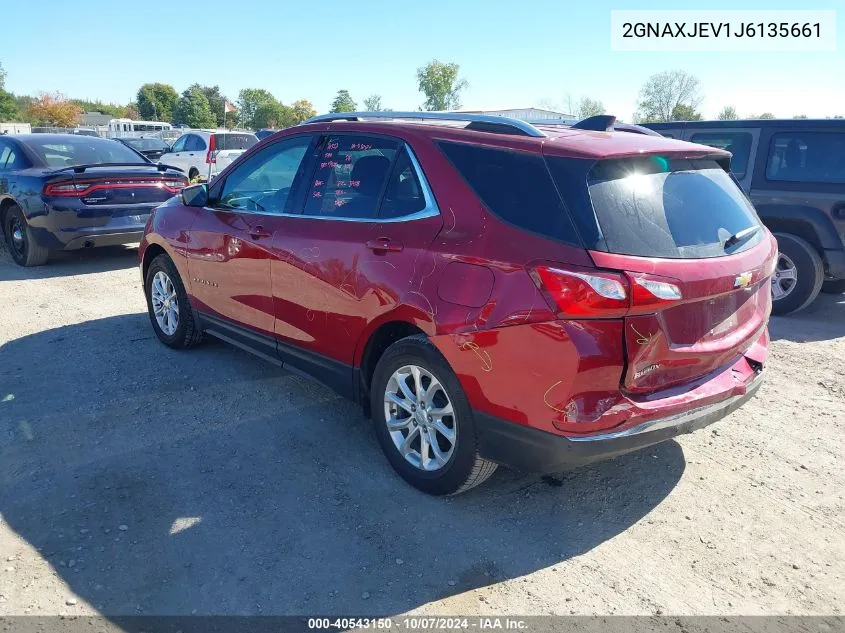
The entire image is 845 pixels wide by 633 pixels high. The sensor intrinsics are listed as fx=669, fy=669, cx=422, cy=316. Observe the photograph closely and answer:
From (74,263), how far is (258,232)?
5.79 meters

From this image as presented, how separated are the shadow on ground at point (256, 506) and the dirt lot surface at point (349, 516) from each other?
10 millimetres

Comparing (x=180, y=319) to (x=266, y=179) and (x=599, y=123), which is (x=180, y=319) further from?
(x=599, y=123)

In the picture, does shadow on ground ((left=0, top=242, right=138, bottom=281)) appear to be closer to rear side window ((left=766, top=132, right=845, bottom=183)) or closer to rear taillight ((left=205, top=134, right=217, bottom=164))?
rear side window ((left=766, top=132, right=845, bottom=183))

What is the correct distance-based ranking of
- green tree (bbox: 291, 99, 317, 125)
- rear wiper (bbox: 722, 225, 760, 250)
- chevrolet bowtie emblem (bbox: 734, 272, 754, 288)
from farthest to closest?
green tree (bbox: 291, 99, 317, 125)
rear wiper (bbox: 722, 225, 760, 250)
chevrolet bowtie emblem (bbox: 734, 272, 754, 288)

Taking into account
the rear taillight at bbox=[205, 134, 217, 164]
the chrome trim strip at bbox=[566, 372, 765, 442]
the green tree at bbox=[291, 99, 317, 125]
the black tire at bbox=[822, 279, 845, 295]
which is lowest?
the black tire at bbox=[822, 279, 845, 295]

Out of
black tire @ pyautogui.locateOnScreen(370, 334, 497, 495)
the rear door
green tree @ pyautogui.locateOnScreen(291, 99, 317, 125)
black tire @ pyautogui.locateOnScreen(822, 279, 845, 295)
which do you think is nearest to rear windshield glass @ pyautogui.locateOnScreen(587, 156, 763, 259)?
the rear door

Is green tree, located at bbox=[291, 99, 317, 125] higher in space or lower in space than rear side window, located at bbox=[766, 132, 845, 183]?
higher

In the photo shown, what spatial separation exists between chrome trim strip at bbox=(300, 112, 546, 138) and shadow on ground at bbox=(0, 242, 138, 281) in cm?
547

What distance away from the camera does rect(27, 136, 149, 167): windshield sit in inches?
342

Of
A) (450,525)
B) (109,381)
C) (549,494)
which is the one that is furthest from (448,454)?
(109,381)

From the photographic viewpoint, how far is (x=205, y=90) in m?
98.1

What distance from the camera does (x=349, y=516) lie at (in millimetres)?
3229

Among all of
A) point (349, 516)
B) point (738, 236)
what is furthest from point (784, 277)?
point (349, 516)

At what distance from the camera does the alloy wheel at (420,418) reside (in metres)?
3.25
